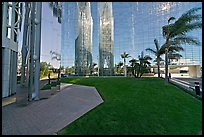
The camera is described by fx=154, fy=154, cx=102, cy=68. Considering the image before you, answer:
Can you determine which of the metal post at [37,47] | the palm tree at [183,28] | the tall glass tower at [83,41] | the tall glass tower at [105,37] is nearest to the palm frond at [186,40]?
the palm tree at [183,28]

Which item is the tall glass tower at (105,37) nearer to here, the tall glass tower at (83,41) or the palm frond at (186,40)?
the tall glass tower at (83,41)

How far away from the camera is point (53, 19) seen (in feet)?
36.3

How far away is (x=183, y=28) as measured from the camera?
13820 millimetres

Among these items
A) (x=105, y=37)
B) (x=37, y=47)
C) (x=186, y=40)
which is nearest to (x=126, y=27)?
(x=105, y=37)

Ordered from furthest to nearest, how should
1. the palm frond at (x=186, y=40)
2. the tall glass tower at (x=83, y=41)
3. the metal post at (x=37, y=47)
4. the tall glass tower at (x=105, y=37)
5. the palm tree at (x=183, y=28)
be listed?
1. the tall glass tower at (x=105, y=37)
2. the tall glass tower at (x=83, y=41)
3. the palm frond at (x=186, y=40)
4. the palm tree at (x=183, y=28)
5. the metal post at (x=37, y=47)

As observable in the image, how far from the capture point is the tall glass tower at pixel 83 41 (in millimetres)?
51219

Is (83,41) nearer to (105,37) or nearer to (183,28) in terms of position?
(105,37)

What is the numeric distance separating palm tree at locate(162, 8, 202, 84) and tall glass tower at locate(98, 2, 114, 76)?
35.3 m

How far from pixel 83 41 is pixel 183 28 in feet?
138

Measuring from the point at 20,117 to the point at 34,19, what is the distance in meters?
5.53

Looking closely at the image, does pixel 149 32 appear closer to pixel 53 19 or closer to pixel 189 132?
pixel 53 19

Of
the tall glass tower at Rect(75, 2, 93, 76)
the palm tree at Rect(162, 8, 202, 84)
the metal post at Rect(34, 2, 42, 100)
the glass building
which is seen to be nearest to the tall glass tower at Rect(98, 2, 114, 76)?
the glass building

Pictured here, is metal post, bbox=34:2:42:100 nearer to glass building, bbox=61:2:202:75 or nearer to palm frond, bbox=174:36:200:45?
palm frond, bbox=174:36:200:45

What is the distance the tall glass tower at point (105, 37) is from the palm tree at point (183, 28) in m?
35.3
